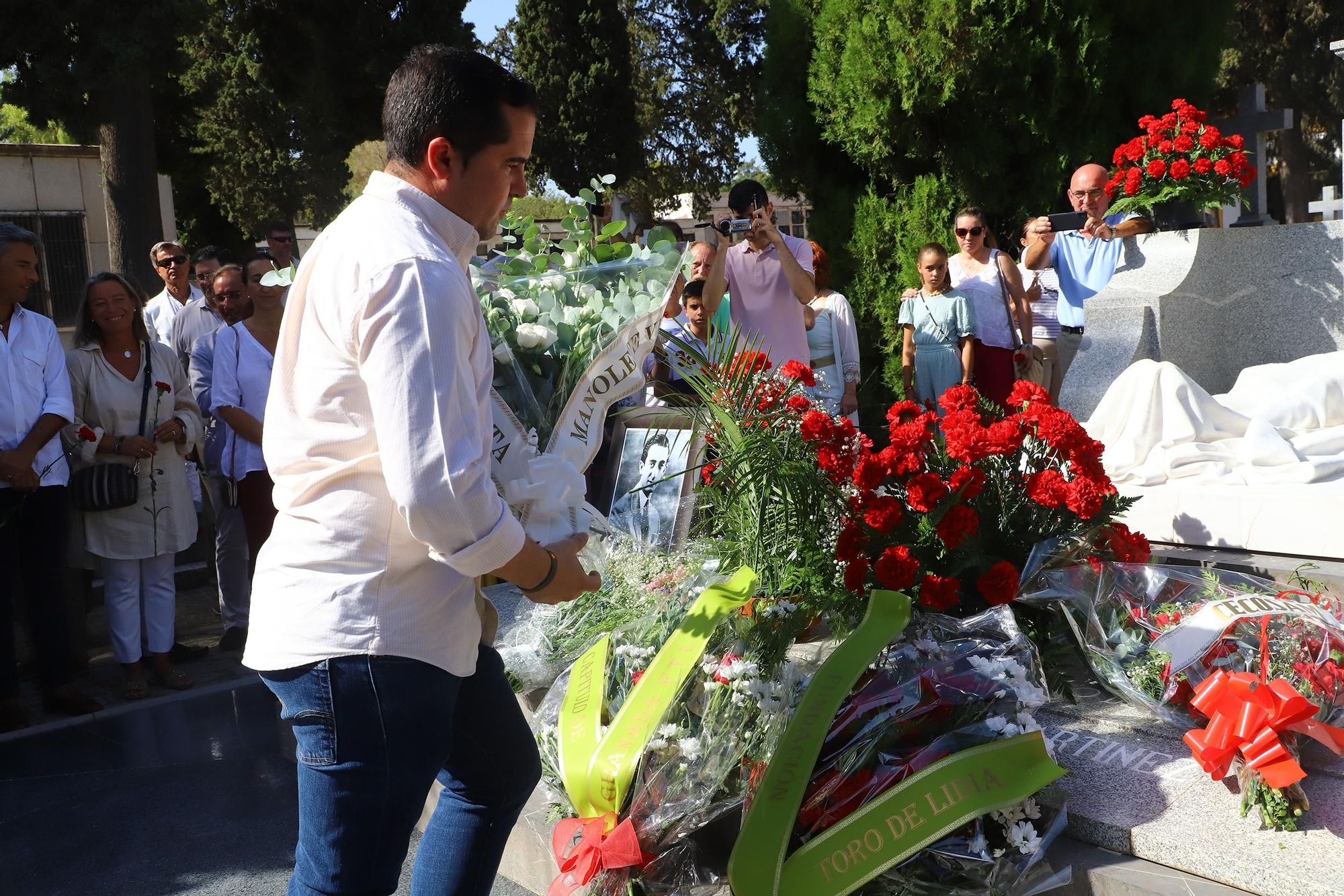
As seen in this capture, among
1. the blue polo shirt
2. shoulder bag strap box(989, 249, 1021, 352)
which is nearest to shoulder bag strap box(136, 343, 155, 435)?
shoulder bag strap box(989, 249, 1021, 352)

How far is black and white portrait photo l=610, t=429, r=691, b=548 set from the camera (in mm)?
3998

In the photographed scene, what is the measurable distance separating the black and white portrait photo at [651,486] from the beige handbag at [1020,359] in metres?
2.50

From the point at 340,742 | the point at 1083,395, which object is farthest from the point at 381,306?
the point at 1083,395

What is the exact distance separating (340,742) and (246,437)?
3792mm

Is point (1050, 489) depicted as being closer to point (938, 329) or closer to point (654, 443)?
point (654, 443)

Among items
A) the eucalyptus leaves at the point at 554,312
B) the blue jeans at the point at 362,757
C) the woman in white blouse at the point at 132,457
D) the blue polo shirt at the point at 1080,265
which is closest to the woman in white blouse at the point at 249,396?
the woman in white blouse at the point at 132,457

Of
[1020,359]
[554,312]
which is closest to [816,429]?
[554,312]

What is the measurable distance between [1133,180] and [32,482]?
575 cm

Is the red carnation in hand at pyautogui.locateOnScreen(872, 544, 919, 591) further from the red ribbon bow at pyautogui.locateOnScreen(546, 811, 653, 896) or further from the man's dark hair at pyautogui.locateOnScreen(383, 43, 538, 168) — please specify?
the man's dark hair at pyautogui.locateOnScreen(383, 43, 538, 168)

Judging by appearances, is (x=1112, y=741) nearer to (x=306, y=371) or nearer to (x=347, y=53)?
(x=306, y=371)

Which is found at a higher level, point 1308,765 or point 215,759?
point 1308,765

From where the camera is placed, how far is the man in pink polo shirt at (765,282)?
5227mm

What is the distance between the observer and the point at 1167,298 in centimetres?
631

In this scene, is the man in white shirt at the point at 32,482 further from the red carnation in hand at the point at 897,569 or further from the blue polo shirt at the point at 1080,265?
the blue polo shirt at the point at 1080,265
